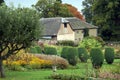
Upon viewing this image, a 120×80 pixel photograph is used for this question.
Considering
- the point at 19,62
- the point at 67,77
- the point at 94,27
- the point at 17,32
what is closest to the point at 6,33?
the point at 17,32

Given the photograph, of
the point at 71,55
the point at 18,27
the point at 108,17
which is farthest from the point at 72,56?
the point at 108,17

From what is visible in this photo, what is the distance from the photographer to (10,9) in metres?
25.5

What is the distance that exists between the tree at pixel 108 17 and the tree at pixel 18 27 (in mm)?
53848

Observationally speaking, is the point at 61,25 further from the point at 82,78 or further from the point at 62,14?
the point at 82,78

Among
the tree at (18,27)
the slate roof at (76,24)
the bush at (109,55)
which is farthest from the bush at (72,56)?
the slate roof at (76,24)

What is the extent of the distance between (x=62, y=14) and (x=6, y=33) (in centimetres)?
7516

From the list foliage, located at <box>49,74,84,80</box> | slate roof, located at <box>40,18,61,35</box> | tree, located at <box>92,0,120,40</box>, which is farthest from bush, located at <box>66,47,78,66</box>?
slate roof, located at <box>40,18,61,35</box>

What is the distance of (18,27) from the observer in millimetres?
25031

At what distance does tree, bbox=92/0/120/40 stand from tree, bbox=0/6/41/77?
53.8m

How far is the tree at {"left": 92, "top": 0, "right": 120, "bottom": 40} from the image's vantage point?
79.4 m

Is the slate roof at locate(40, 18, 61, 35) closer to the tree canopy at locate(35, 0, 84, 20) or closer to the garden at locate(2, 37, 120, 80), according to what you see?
the tree canopy at locate(35, 0, 84, 20)

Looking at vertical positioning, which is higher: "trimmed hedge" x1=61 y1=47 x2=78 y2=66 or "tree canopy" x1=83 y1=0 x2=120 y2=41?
"tree canopy" x1=83 y1=0 x2=120 y2=41

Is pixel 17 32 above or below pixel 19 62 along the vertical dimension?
above

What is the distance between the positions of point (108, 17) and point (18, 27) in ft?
182
